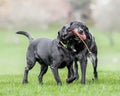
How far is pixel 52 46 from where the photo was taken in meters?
11.3

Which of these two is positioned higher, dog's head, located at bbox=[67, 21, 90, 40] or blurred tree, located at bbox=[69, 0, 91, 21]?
blurred tree, located at bbox=[69, 0, 91, 21]

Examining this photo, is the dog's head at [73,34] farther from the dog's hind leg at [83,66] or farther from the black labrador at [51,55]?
the dog's hind leg at [83,66]

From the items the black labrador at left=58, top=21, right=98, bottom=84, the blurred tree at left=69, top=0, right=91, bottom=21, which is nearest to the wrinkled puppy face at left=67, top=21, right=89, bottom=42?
the black labrador at left=58, top=21, right=98, bottom=84

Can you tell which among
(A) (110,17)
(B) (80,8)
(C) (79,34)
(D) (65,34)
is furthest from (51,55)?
(B) (80,8)

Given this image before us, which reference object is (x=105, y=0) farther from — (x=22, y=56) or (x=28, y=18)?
(x=22, y=56)

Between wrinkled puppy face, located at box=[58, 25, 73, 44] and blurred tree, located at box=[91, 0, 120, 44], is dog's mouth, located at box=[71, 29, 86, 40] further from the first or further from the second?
blurred tree, located at box=[91, 0, 120, 44]

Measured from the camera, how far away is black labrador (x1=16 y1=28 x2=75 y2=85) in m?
11.0


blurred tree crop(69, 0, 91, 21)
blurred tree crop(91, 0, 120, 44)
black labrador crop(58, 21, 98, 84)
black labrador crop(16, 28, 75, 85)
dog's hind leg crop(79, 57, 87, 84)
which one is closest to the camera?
black labrador crop(58, 21, 98, 84)

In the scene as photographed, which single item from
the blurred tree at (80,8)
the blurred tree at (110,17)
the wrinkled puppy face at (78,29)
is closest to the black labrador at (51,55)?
the wrinkled puppy face at (78,29)

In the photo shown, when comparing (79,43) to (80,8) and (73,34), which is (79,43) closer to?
(73,34)

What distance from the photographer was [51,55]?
1128 centimetres

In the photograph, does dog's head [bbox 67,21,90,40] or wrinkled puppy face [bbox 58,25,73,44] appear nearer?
dog's head [bbox 67,21,90,40]

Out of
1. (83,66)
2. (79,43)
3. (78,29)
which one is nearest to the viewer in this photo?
(78,29)

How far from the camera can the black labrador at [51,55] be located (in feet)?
36.2
